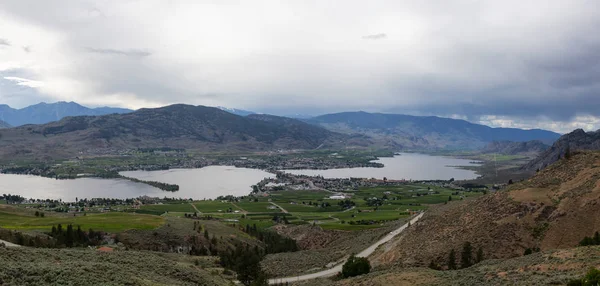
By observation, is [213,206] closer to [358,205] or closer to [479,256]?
[358,205]

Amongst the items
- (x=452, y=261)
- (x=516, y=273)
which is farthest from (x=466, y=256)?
(x=516, y=273)

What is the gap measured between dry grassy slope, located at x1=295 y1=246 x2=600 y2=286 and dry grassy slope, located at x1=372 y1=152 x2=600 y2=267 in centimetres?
940

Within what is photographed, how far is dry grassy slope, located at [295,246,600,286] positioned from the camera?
27.5 meters

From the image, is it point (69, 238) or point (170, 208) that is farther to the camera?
point (170, 208)

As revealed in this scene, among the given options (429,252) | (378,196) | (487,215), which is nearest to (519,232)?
(487,215)

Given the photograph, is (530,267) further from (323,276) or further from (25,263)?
(25,263)

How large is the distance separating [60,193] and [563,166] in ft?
599

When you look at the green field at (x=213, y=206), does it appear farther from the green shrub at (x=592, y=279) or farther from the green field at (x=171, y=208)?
the green shrub at (x=592, y=279)

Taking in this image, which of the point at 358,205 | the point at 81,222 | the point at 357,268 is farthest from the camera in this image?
the point at 358,205

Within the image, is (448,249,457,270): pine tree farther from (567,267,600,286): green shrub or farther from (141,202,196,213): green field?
(141,202,196,213): green field

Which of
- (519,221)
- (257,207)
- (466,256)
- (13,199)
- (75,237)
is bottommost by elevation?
(257,207)

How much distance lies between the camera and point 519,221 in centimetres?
4869

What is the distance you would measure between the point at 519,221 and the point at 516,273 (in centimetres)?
2049

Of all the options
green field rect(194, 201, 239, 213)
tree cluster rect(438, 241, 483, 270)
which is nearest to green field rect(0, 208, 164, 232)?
green field rect(194, 201, 239, 213)
